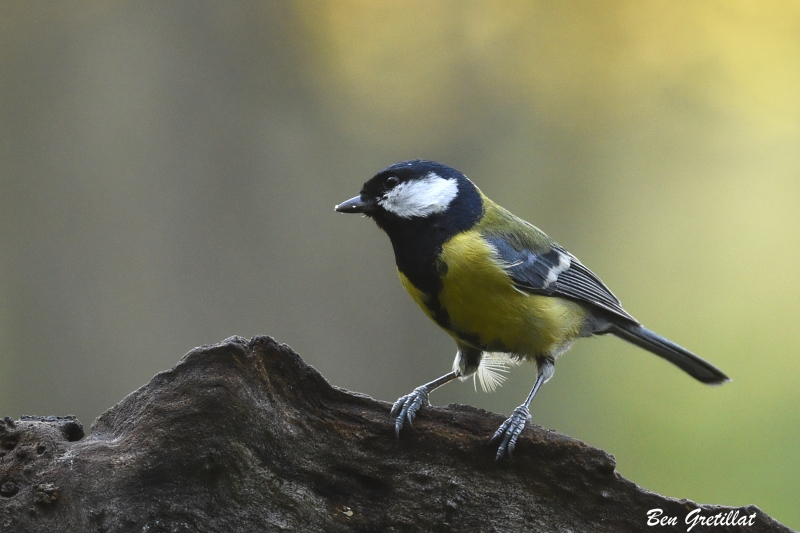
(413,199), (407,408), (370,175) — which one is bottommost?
(407,408)

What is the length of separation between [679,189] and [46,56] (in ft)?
13.4

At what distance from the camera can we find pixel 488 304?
2.29 m

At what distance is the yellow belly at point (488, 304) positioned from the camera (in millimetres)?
2273

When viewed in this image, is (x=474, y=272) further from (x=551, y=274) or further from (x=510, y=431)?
(x=510, y=431)

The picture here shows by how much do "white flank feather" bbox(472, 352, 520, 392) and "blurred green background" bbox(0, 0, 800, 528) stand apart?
53.3 inches

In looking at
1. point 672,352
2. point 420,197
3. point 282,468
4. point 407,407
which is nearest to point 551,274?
point 420,197

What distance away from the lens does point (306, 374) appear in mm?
1925

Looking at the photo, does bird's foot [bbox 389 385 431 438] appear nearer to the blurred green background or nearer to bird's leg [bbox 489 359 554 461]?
bird's leg [bbox 489 359 554 461]

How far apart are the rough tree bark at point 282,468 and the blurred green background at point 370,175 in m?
2.03

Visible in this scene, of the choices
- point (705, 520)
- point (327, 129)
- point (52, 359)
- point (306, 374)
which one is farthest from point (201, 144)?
point (705, 520)

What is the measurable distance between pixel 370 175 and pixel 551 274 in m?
1.85

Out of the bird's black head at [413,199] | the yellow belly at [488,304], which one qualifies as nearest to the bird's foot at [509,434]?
the yellow belly at [488,304]

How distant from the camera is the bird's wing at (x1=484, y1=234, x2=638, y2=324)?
240 cm

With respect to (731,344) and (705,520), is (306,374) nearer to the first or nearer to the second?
(705,520)
